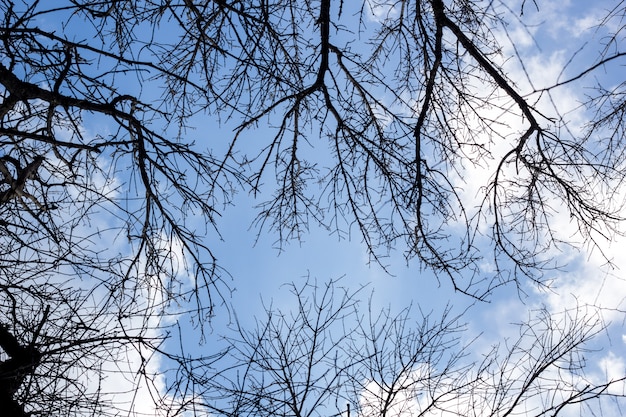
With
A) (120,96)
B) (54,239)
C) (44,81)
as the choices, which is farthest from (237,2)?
(54,239)

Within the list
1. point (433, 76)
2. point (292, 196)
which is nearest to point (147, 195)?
point (292, 196)

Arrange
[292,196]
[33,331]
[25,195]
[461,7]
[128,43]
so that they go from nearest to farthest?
[33,331]
[128,43]
[25,195]
[461,7]
[292,196]

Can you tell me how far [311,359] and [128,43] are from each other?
309 cm

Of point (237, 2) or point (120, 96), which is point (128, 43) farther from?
point (237, 2)

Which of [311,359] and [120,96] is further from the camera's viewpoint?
[311,359]

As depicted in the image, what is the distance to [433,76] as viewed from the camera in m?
4.77

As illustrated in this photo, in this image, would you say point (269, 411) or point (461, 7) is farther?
point (461, 7)

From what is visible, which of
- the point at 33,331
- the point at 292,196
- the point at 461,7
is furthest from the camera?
the point at 292,196

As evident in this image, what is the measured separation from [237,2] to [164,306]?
247 centimetres

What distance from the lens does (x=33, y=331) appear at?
3924mm

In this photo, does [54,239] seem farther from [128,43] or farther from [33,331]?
[128,43]

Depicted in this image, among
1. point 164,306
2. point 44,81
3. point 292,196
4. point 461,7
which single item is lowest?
point 164,306

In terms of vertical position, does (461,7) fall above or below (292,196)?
above

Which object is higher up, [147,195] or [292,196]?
[292,196]
